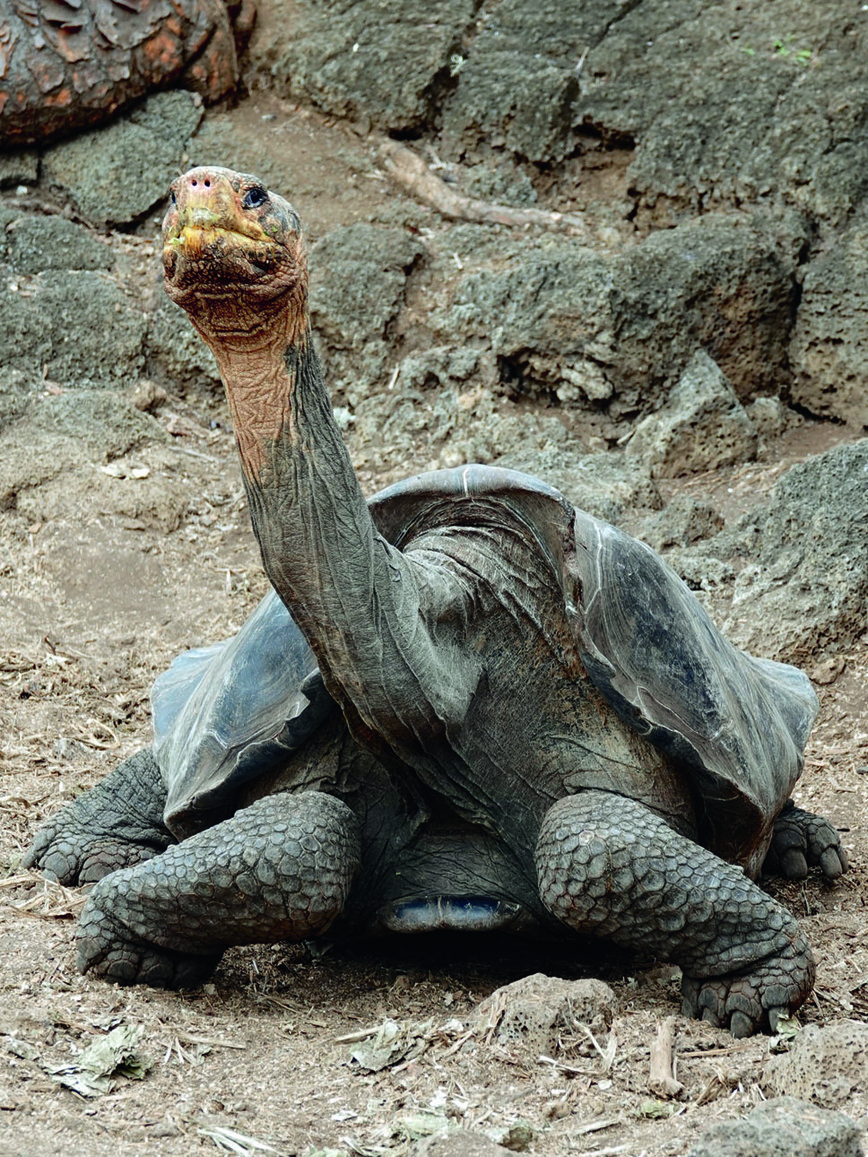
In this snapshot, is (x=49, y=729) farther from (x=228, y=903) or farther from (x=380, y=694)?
(x=380, y=694)

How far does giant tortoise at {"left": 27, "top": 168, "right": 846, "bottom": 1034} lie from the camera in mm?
3029

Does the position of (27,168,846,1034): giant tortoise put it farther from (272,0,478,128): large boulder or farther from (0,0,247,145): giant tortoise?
(272,0,478,128): large boulder

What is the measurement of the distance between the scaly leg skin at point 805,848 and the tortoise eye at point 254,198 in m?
2.75

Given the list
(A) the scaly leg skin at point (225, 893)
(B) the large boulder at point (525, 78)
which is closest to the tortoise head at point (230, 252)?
(A) the scaly leg skin at point (225, 893)

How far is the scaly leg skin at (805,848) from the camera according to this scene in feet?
14.5

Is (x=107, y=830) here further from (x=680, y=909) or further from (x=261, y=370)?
(x=261, y=370)

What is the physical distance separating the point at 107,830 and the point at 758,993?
6.71ft

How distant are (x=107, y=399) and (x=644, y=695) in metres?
4.84

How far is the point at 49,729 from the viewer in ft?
18.0

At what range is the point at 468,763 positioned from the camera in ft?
11.0

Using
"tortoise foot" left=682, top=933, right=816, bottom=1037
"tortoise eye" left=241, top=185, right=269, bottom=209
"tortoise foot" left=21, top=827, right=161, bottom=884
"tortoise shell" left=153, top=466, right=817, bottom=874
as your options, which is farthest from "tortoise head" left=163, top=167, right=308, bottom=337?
"tortoise foot" left=21, top=827, right=161, bottom=884

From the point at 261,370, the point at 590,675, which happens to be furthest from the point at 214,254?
the point at 590,675

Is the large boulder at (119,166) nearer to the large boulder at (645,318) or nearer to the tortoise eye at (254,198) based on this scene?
the large boulder at (645,318)

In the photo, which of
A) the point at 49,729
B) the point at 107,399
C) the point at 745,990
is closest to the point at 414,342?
the point at 107,399
